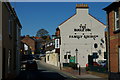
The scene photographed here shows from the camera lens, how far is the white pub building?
147 feet

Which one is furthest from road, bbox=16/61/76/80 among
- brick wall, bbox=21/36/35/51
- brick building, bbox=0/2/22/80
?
brick wall, bbox=21/36/35/51

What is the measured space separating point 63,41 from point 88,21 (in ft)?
18.7

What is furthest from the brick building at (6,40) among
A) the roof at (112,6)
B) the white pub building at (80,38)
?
the white pub building at (80,38)

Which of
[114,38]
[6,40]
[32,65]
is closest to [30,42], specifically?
[32,65]

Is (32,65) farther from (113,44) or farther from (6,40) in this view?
(6,40)

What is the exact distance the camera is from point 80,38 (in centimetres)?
4481

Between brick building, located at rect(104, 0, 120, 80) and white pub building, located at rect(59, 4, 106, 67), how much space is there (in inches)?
982

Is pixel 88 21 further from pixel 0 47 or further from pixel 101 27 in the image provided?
pixel 0 47

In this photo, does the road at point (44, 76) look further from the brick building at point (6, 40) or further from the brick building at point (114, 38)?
the brick building at point (114, 38)

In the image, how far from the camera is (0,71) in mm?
12469

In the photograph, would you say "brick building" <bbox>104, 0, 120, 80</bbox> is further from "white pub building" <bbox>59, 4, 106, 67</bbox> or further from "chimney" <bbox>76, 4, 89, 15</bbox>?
"white pub building" <bbox>59, 4, 106, 67</bbox>

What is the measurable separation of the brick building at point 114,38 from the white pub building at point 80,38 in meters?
24.9

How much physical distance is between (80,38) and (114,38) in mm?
26315

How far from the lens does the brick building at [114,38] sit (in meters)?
17.7
